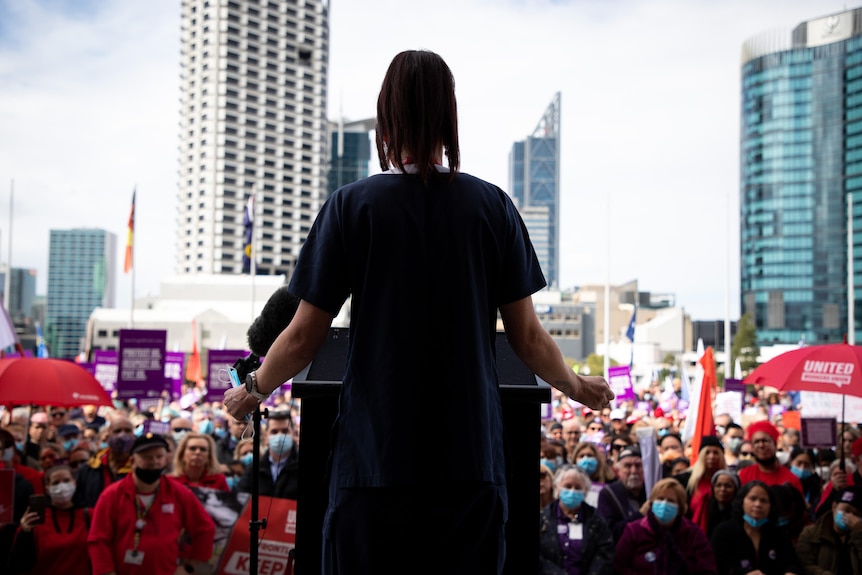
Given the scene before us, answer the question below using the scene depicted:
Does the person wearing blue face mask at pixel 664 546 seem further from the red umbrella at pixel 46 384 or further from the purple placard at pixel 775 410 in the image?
the purple placard at pixel 775 410

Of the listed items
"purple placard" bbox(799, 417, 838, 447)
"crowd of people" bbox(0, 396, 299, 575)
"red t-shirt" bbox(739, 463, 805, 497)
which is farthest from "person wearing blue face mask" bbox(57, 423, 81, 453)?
"purple placard" bbox(799, 417, 838, 447)

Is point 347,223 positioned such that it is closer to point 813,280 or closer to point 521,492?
point 521,492

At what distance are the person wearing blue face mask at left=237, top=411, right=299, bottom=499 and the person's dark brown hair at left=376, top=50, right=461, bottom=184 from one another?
4.95 meters

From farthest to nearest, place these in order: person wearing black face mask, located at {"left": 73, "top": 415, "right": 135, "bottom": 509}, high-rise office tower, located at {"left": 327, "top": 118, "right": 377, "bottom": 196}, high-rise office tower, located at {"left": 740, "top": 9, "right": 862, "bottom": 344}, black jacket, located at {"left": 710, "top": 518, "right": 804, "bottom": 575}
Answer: high-rise office tower, located at {"left": 327, "top": 118, "right": 377, "bottom": 196}
high-rise office tower, located at {"left": 740, "top": 9, "right": 862, "bottom": 344}
person wearing black face mask, located at {"left": 73, "top": 415, "right": 135, "bottom": 509}
black jacket, located at {"left": 710, "top": 518, "right": 804, "bottom": 575}

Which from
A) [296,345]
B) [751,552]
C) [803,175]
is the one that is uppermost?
[803,175]

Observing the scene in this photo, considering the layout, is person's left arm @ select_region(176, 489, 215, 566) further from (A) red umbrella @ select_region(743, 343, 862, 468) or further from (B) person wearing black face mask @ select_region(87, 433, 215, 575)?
(A) red umbrella @ select_region(743, 343, 862, 468)

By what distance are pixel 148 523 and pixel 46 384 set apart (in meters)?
2.94

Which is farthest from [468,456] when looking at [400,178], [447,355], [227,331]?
[227,331]

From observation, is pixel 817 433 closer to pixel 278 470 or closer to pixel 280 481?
pixel 278 470

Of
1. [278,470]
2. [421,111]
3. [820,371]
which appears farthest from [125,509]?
[820,371]

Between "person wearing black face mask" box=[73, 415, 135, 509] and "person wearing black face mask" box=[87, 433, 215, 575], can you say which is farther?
"person wearing black face mask" box=[73, 415, 135, 509]

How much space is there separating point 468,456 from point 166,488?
491 cm

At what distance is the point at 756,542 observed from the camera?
7.52 m

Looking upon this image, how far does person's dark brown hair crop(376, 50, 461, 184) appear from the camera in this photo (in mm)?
2195
